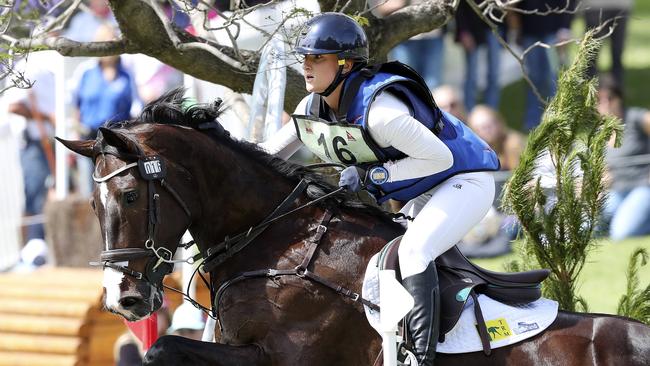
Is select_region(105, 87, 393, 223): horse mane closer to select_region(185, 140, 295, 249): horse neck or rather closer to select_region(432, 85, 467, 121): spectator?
select_region(185, 140, 295, 249): horse neck

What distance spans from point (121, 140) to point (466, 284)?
1.81 m

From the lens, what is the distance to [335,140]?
5.87 m

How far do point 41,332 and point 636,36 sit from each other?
17458 mm

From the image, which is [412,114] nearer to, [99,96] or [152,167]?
[152,167]

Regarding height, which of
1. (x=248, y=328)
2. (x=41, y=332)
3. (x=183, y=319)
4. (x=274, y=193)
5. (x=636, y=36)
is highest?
(x=274, y=193)

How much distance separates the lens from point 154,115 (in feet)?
20.0

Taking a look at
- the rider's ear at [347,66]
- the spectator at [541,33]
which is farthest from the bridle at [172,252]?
the spectator at [541,33]

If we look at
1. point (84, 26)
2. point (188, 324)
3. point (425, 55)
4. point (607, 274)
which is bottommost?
point (607, 274)

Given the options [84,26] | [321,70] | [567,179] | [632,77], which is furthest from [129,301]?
[632,77]

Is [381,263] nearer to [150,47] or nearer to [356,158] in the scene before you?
[356,158]

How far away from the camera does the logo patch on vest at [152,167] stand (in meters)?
5.70

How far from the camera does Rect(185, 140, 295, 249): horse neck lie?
19.7 feet

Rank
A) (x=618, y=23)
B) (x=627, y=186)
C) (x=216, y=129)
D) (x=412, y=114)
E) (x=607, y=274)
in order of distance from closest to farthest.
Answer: (x=412, y=114) → (x=216, y=129) → (x=607, y=274) → (x=627, y=186) → (x=618, y=23)

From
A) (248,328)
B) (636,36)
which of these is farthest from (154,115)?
(636,36)
